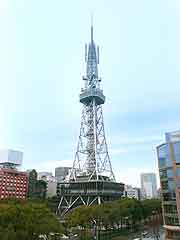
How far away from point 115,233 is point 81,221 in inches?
464

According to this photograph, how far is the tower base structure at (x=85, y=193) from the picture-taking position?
9575cm

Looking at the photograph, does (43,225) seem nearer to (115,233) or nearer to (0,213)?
(0,213)

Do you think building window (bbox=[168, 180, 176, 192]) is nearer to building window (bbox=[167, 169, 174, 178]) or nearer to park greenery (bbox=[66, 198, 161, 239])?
building window (bbox=[167, 169, 174, 178])

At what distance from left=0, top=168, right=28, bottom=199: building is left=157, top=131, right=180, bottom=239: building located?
76.5m

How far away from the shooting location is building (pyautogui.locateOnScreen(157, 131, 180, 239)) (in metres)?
44.7

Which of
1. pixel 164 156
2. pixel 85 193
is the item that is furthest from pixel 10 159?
pixel 164 156

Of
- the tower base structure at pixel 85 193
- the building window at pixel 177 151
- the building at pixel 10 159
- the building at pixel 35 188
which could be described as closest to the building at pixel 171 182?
the building window at pixel 177 151

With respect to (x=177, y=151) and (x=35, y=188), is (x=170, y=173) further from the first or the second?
(x=35, y=188)

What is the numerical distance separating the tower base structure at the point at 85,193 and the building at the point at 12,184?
21311 millimetres

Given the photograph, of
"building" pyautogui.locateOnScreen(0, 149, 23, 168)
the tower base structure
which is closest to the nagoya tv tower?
the tower base structure

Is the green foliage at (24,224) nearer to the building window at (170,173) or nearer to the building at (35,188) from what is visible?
the building window at (170,173)

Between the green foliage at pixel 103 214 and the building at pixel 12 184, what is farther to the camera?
the building at pixel 12 184

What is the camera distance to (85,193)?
97625 millimetres

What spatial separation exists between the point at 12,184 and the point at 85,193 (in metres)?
34.1
